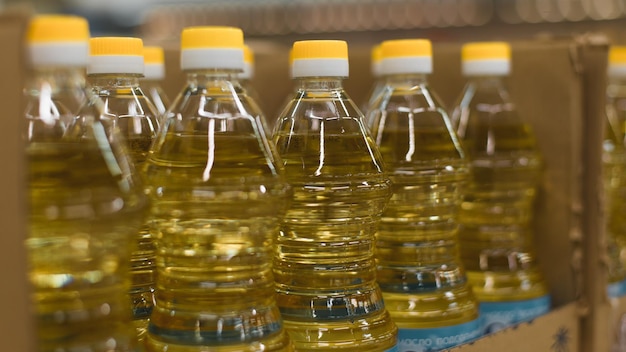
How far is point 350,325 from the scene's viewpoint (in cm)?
103

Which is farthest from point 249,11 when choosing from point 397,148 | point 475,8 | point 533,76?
point 397,148

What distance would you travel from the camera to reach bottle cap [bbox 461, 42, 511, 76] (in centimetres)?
149

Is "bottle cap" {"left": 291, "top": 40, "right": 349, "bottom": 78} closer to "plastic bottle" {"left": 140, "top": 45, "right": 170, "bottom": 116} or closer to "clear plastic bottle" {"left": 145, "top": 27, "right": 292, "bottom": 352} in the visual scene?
"clear plastic bottle" {"left": 145, "top": 27, "right": 292, "bottom": 352}

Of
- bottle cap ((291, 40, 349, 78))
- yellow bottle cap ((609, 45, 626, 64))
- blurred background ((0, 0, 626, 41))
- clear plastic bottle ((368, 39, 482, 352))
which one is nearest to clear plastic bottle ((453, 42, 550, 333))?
clear plastic bottle ((368, 39, 482, 352))

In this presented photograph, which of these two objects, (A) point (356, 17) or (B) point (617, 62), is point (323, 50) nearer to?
(B) point (617, 62)

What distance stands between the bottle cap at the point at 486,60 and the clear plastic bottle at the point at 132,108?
2.17 feet

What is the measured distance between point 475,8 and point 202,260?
3.35 metres

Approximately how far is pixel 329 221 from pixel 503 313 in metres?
0.53

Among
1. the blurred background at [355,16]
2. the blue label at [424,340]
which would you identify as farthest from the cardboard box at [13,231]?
the blurred background at [355,16]

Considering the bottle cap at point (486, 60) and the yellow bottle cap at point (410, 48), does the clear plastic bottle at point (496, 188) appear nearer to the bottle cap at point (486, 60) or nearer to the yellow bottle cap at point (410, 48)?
the bottle cap at point (486, 60)

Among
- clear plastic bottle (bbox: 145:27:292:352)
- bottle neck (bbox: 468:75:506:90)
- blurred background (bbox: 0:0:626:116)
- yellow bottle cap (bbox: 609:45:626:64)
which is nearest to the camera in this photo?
clear plastic bottle (bbox: 145:27:292:352)

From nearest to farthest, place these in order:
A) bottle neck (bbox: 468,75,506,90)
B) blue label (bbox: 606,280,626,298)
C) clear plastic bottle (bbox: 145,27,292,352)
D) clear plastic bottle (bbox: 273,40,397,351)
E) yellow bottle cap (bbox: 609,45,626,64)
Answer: clear plastic bottle (bbox: 145,27,292,352)
clear plastic bottle (bbox: 273,40,397,351)
bottle neck (bbox: 468,75,506,90)
blue label (bbox: 606,280,626,298)
yellow bottle cap (bbox: 609,45,626,64)

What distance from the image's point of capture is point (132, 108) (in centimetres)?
111

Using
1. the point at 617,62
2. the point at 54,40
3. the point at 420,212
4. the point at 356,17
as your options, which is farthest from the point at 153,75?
the point at 356,17
